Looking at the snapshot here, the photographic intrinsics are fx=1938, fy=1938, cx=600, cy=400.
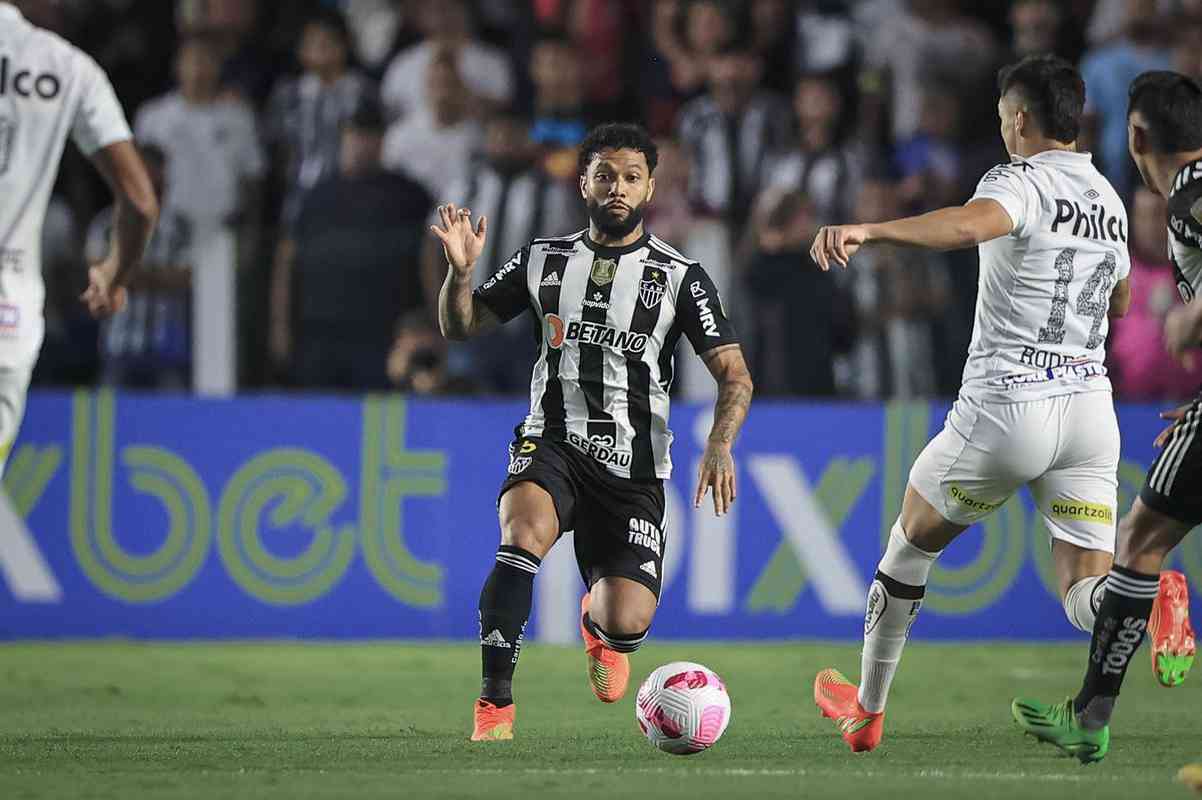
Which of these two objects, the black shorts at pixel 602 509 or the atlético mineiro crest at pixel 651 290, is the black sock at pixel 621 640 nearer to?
the black shorts at pixel 602 509

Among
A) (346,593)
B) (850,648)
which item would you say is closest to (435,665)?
(346,593)

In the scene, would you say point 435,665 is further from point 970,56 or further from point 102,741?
point 970,56

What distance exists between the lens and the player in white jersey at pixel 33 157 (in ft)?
20.7

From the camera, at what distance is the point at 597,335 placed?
772 cm

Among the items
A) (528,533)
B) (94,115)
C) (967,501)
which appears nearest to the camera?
(94,115)

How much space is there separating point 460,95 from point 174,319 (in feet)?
8.99

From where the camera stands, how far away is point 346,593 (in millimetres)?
11992

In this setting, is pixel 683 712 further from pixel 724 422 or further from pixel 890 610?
pixel 724 422

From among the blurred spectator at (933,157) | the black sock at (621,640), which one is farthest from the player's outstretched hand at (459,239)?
the blurred spectator at (933,157)

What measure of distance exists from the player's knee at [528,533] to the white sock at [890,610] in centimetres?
126

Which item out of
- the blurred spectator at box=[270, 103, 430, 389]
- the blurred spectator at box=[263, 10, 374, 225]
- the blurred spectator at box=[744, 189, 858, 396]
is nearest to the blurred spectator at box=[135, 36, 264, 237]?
the blurred spectator at box=[263, 10, 374, 225]

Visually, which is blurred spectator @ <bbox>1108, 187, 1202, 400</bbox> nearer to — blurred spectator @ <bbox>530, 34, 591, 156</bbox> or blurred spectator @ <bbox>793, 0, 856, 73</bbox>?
blurred spectator @ <bbox>793, 0, 856, 73</bbox>

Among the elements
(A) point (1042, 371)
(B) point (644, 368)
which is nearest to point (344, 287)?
(B) point (644, 368)

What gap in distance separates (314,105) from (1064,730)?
28.3ft
